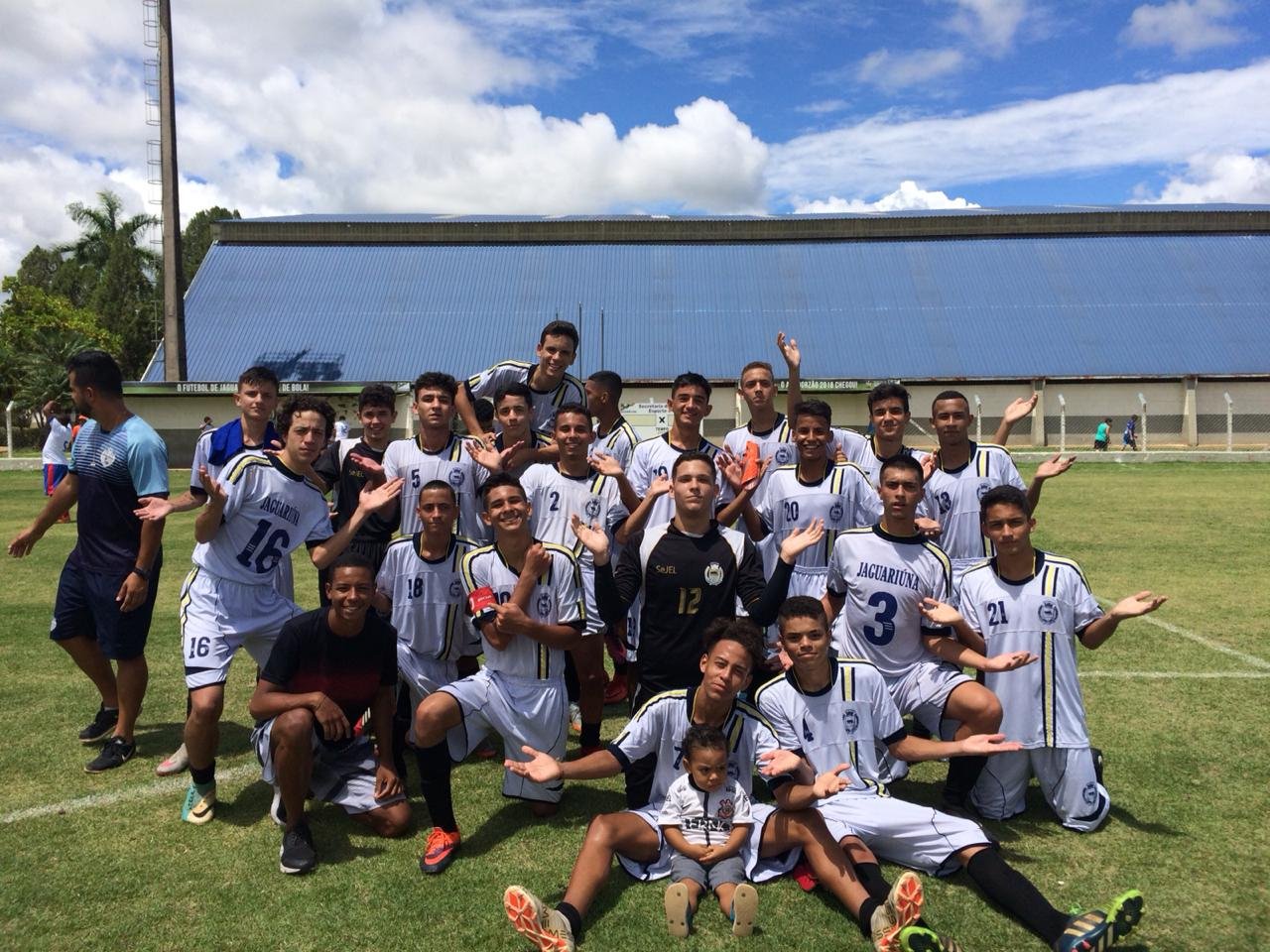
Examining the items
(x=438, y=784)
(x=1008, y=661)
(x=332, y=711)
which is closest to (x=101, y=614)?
(x=332, y=711)

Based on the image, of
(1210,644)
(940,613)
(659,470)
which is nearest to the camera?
(940,613)

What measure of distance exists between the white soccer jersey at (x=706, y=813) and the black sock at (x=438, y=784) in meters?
1.06

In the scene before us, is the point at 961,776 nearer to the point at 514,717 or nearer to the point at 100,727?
the point at 514,717

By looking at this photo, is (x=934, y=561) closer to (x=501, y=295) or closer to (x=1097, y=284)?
(x=501, y=295)

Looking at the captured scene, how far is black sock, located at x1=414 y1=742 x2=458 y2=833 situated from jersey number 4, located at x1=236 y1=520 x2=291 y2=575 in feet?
5.33

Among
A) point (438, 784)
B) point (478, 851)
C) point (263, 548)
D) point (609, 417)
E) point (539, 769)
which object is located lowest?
point (478, 851)

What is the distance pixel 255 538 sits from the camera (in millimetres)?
5250

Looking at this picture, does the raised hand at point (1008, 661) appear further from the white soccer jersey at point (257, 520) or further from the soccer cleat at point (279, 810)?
the white soccer jersey at point (257, 520)

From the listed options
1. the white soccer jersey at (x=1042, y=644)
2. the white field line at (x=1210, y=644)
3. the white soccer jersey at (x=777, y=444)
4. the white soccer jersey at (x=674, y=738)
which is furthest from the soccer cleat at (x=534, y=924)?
the white field line at (x=1210, y=644)

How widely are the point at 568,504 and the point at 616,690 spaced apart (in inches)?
64.4

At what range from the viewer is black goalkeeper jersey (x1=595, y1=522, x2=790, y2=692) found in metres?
4.67

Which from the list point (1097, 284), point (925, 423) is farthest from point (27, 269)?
point (1097, 284)

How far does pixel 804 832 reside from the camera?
12.6ft

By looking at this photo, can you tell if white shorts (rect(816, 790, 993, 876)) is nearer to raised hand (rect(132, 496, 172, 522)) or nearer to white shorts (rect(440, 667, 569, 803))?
white shorts (rect(440, 667, 569, 803))
